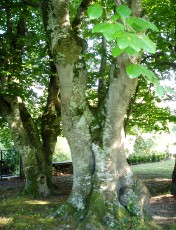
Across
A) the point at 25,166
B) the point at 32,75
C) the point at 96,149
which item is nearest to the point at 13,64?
the point at 32,75

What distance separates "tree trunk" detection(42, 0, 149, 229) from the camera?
609 centimetres

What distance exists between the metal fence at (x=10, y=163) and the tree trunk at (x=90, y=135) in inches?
455

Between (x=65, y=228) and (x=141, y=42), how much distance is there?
499 centimetres

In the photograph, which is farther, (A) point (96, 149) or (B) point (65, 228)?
(A) point (96, 149)

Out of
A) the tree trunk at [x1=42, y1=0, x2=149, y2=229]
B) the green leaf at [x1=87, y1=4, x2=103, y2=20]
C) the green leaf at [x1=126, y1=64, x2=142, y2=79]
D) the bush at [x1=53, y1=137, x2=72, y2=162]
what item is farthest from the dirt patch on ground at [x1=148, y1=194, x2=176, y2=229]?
the bush at [x1=53, y1=137, x2=72, y2=162]

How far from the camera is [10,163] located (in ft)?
56.9

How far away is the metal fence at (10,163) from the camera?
56.2 feet

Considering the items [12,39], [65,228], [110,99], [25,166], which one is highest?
[12,39]

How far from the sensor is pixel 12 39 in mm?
10242

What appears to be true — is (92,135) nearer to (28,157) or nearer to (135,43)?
(28,157)

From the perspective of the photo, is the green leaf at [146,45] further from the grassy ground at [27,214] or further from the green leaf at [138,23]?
the grassy ground at [27,214]

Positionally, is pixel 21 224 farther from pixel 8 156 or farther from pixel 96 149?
pixel 8 156

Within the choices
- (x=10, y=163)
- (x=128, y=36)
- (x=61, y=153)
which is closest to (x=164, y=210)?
(x=128, y=36)

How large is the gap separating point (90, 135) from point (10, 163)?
1201 cm
